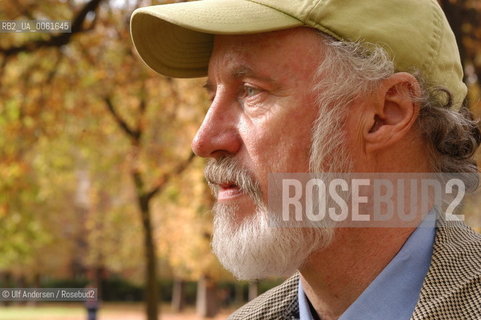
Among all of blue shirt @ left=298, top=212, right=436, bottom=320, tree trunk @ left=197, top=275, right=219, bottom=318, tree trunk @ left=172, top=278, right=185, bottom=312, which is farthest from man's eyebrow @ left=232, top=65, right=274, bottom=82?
tree trunk @ left=172, top=278, right=185, bottom=312

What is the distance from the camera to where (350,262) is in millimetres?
1851

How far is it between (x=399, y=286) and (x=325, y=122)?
17.7 inches

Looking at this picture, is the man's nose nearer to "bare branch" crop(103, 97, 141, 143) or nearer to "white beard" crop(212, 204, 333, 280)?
"white beard" crop(212, 204, 333, 280)

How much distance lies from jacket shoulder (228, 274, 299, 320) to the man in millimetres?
231

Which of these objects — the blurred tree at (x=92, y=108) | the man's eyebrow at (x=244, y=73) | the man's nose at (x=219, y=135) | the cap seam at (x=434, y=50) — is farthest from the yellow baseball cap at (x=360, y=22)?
the blurred tree at (x=92, y=108)

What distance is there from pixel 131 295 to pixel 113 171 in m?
29.0

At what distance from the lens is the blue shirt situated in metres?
1.76

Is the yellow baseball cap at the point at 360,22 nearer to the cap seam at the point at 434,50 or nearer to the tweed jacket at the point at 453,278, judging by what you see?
the cap seam at the point at 434,50

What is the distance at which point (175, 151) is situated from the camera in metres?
12.7

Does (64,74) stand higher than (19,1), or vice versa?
(19,1)

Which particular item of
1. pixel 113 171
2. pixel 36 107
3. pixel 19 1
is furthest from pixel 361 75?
pixel 113 171

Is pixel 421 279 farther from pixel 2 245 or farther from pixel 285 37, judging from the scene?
pixel 2 245

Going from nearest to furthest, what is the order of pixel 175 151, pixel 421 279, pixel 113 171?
pixel 421 279
pixel 175 151
pixel 113 171

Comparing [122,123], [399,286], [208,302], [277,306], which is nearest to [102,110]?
[122,123]
